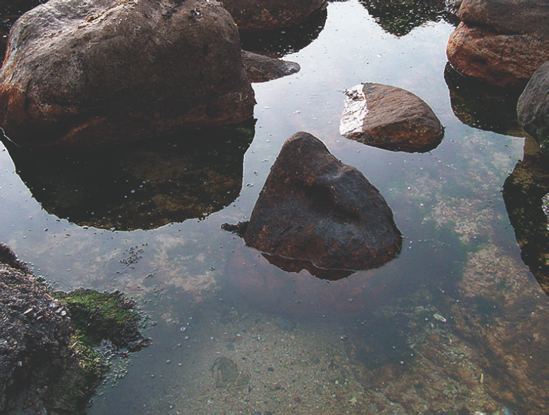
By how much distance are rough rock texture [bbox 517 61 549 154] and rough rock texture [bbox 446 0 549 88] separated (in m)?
1.29

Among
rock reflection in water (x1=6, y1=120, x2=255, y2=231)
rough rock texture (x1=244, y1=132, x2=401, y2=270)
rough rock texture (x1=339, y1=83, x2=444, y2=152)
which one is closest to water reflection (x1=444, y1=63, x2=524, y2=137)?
rough rock texture (x1=339, y1=83, x2=444, y2=152)

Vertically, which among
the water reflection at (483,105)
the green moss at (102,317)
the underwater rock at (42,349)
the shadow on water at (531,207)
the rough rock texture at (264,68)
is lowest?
the water reflection at (483,105)

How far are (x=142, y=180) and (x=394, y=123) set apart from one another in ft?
10.5

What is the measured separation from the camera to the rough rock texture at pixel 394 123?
6.28 metres

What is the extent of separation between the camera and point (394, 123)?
6.32 m

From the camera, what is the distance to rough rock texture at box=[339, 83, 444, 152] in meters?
6.28

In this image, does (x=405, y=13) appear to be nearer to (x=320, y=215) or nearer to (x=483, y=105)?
(x=483, y=105)

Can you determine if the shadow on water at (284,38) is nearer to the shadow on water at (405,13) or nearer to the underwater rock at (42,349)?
the shadow on water at (405,13)

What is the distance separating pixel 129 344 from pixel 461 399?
2.50 m

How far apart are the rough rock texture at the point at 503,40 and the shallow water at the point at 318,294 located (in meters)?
1.27

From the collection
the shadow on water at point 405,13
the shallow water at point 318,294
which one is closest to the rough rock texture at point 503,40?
the shallow water at point 318,294

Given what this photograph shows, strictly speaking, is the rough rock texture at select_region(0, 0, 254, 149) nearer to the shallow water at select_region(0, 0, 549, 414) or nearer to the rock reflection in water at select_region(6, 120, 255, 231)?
the rock reflection in water at select_region(6, 120, 255, 231)

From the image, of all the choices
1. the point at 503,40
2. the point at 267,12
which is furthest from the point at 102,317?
the point at 267,12

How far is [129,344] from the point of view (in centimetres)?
389
